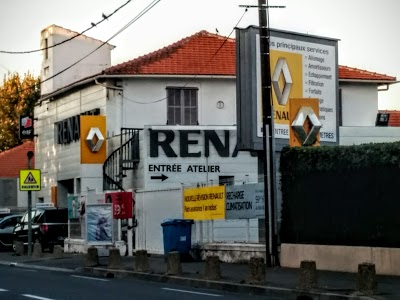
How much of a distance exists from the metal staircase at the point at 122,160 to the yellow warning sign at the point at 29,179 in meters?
2.81

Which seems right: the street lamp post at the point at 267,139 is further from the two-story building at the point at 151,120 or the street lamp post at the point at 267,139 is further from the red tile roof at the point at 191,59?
the red tile roof at the point at 191,59

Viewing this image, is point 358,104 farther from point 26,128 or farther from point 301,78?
point 301,78

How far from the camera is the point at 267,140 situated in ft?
74.0

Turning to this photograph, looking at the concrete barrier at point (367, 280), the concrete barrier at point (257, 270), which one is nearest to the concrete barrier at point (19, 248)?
the concrete barrier at point (257, 270)

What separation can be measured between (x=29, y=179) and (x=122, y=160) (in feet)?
12.0

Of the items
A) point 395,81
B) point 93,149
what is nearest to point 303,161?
point 93,149

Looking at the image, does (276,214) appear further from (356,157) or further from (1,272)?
(1,272)

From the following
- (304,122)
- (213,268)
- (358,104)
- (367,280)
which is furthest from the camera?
(358,104)

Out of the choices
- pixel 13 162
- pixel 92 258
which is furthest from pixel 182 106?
pixel 13 162

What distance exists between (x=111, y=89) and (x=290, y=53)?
1455 centimetres

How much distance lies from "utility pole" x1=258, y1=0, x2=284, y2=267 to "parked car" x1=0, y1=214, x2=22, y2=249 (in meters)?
17.2

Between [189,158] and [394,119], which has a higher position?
[394,119]

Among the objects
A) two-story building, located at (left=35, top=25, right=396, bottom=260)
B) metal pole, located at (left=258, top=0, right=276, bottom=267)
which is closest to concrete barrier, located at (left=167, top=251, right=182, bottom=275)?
metal pole, located at (left=258, top=0, right=276, bottom=267)

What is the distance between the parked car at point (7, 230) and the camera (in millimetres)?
37500
